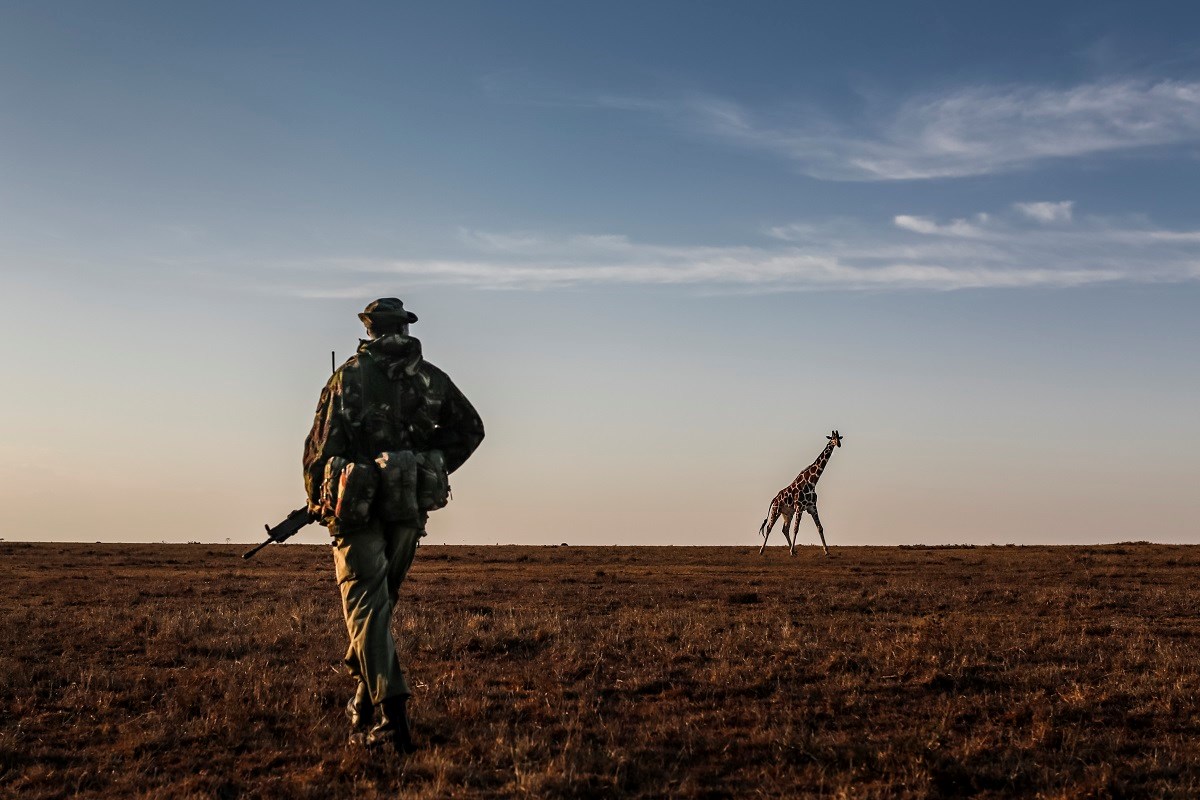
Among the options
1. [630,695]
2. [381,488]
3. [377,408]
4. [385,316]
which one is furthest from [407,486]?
[630,695]

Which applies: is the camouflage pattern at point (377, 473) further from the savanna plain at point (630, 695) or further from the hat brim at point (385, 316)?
the savanna plain at point (630, 695)

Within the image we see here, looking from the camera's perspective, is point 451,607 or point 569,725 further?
point 451,607

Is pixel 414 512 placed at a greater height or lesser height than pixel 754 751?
greater

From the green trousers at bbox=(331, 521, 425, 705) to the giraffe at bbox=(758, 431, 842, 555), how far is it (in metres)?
29.3

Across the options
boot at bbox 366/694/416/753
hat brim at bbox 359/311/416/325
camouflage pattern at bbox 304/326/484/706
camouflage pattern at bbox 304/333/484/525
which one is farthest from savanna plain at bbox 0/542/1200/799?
hat brim at bbox 359/311/416/325

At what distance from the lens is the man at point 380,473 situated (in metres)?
7.45

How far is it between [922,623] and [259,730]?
Answer: 9254 millimetres

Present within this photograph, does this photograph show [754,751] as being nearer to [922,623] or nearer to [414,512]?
[414,512]

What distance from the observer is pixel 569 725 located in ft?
27.7

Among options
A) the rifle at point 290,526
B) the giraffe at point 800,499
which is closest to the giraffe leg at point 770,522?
the giraffe at point 800,499

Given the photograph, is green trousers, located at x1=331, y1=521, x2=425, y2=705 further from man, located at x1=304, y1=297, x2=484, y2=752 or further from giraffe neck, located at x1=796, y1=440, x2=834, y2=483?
giraffe neck, located at x1=796, y1=440, x2=834, y2=483

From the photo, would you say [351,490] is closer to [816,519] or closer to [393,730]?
Result: [393,730]

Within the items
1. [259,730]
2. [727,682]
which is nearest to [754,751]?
[727,682]

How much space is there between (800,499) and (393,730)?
30223 mm
